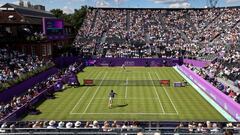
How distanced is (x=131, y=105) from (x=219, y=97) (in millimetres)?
7218

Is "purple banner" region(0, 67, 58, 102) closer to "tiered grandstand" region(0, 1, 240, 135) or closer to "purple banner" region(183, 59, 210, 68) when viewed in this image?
"tiered grandstand" region(0, 1, 240, 135)

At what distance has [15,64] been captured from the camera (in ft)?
152

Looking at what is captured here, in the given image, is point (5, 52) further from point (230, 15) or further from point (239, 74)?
point (230, 15)

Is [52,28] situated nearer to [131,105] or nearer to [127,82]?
[127,82]

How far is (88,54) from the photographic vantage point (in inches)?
2813

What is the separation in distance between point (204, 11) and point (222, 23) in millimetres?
11241

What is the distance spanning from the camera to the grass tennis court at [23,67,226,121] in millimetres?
29641

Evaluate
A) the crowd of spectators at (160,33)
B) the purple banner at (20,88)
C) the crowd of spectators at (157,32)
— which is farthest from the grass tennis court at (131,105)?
the crowd of spectators at (157,32)

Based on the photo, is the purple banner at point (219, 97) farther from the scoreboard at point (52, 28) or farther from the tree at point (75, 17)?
the tree at point (75, 17)

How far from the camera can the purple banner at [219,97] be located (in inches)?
1121

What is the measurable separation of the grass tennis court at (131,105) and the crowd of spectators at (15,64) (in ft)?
15.6

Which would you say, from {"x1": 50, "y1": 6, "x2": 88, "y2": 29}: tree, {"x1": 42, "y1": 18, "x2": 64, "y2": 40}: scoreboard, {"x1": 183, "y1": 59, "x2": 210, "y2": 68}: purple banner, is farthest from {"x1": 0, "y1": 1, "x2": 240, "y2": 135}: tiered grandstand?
{"x1": 50, "y1": 6, "x2": 88, "y2": 29}: tree

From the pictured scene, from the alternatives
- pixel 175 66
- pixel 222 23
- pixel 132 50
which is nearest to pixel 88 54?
pixel 132 50

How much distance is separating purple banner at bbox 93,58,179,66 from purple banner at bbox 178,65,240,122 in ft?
66.0
